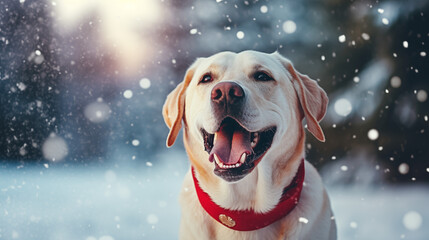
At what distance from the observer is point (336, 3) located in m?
4.93

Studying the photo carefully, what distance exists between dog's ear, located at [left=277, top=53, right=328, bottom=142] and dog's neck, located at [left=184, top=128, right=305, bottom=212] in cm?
12

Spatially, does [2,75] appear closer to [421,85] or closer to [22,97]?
[22,97]

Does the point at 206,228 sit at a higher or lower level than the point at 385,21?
higher

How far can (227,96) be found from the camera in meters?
1.74

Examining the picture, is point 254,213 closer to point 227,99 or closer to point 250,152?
point 250,152

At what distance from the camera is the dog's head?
1.80 m

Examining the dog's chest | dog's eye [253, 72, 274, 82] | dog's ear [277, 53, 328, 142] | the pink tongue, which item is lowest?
the dog's chest

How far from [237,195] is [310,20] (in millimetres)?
3471

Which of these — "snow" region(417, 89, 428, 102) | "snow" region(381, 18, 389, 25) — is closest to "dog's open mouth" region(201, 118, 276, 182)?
"snow" region(381, 18, 389, 25)

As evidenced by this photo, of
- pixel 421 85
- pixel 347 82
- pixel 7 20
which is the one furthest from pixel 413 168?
pixel 7 20

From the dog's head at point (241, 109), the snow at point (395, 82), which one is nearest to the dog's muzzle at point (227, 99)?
the dog's head at point (241, 109)

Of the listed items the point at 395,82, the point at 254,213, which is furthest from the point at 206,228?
the point at 395,82

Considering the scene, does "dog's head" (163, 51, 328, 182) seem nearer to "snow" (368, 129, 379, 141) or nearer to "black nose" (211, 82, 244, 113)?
"black nose" (211, 82, 244, 113)

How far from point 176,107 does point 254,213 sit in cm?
77
